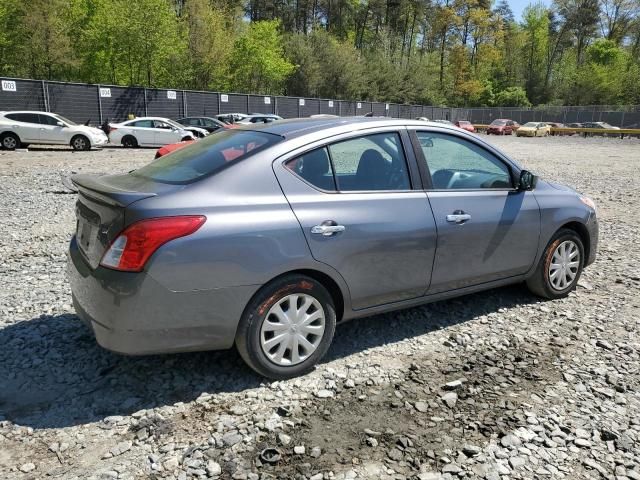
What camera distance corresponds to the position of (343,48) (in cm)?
6456

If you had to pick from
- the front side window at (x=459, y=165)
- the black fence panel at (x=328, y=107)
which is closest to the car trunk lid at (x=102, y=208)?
the front side window at (x=459, y=165)

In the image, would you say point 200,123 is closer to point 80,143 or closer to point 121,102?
point 121,102

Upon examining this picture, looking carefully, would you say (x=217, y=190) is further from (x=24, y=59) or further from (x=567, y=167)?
(x=24, y=59)

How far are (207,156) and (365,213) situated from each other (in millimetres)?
1158

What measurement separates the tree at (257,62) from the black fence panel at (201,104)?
18149mm

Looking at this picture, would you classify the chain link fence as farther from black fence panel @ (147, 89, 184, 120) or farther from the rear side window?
the rear side window

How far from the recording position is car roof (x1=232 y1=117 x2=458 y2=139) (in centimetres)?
371

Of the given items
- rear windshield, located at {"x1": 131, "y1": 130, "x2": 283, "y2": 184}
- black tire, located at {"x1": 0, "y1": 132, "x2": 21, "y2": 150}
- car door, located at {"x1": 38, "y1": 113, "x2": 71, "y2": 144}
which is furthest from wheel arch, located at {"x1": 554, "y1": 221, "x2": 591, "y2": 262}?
black tire, located at {"x1": 0, "y1": 132, "x2": 21, "y2": 150}

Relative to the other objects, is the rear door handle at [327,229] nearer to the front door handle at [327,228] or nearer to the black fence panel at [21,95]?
the front door handle at [327,228]

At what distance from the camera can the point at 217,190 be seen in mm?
3205

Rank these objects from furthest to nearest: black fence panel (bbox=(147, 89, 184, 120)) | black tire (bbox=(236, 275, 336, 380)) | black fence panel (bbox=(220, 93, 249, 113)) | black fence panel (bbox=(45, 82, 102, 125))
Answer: black fence panel (bbox=(220, 93, 249, 113)), black fence panel (bbox=(147, 89, 184, 120)), black fence panel (bbox=(45, 82, 102, 125)), black tire (bbox=(236, 275, 336, 380))

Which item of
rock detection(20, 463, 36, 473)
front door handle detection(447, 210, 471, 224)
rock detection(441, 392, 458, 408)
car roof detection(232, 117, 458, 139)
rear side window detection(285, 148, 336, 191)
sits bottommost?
rock detection(20, 463, 36, 473)

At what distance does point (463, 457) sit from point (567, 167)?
18.1 metres

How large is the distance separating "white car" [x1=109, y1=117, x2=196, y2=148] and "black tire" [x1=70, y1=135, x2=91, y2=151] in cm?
275
